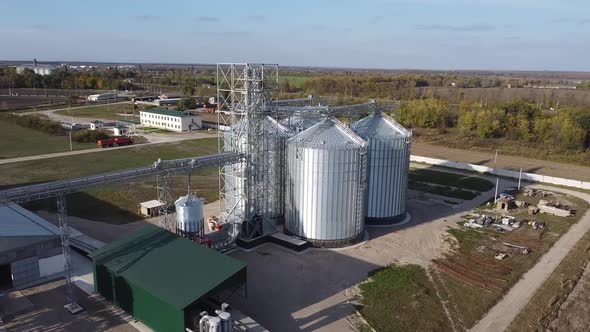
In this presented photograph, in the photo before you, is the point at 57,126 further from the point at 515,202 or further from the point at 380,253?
the point at 515,202

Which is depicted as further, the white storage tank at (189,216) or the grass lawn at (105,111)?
the grass lawn at (105,111)

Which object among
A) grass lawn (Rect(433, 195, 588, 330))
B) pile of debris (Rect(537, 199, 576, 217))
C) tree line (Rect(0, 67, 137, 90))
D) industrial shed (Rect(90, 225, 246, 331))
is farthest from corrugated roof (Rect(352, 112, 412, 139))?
tree line (Rect(0, 67, 137, 90))

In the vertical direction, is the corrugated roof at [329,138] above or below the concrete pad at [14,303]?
above

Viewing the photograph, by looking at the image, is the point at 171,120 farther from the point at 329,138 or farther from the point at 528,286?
the point at 528,286

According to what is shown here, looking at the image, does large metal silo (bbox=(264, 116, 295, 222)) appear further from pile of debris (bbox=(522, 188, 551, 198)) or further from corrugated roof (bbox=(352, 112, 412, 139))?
pile of debris (bbox=(522, 188, 551, 198))

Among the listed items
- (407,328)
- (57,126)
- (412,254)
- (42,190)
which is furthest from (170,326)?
(57,126)

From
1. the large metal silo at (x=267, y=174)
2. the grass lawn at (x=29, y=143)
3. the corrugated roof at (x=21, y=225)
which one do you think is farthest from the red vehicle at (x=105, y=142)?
the corrugated roof at (x=21, y=225)

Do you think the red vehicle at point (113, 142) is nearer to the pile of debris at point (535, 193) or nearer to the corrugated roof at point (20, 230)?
the corrugated roof at point (20, 230)
